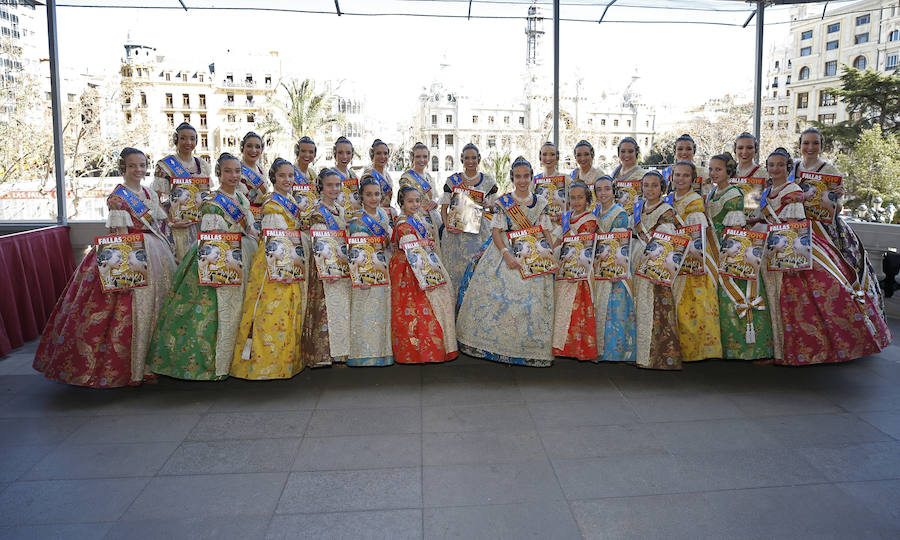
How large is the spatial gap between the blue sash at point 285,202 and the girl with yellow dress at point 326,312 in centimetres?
13

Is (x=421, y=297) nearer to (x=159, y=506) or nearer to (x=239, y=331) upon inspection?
(x=239, y=331)

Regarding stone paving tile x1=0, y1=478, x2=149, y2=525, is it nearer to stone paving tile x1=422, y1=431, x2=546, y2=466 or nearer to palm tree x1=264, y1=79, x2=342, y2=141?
stone paving tile x1=422, y1=431, x2=546, y2=466

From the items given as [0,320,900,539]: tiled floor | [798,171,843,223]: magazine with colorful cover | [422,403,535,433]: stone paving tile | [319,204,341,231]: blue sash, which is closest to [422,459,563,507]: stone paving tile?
[0,320,900,539]: tiled floor

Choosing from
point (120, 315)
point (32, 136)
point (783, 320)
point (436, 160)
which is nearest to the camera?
point (120, 315)

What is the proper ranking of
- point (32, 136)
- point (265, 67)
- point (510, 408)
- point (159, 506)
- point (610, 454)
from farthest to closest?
point (265, 67), point (32, 136), point (510, 408), point (610, 454), point (159, 506)

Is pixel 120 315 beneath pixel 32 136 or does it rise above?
beneath

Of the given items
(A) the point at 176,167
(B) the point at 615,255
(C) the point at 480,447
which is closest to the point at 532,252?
(B) the point at 615,255

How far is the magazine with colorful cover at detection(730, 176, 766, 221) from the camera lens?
4.26 metres

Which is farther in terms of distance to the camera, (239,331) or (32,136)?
(32,136)

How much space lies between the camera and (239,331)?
12.3ft

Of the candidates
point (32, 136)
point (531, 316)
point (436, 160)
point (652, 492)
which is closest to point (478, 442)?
point (652, 492)

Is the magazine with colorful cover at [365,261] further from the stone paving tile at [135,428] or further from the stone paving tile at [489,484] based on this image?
the stone paving tile at [489,484]

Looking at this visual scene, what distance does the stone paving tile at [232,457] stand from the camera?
272 centimetres

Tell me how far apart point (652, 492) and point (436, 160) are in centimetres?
5550
